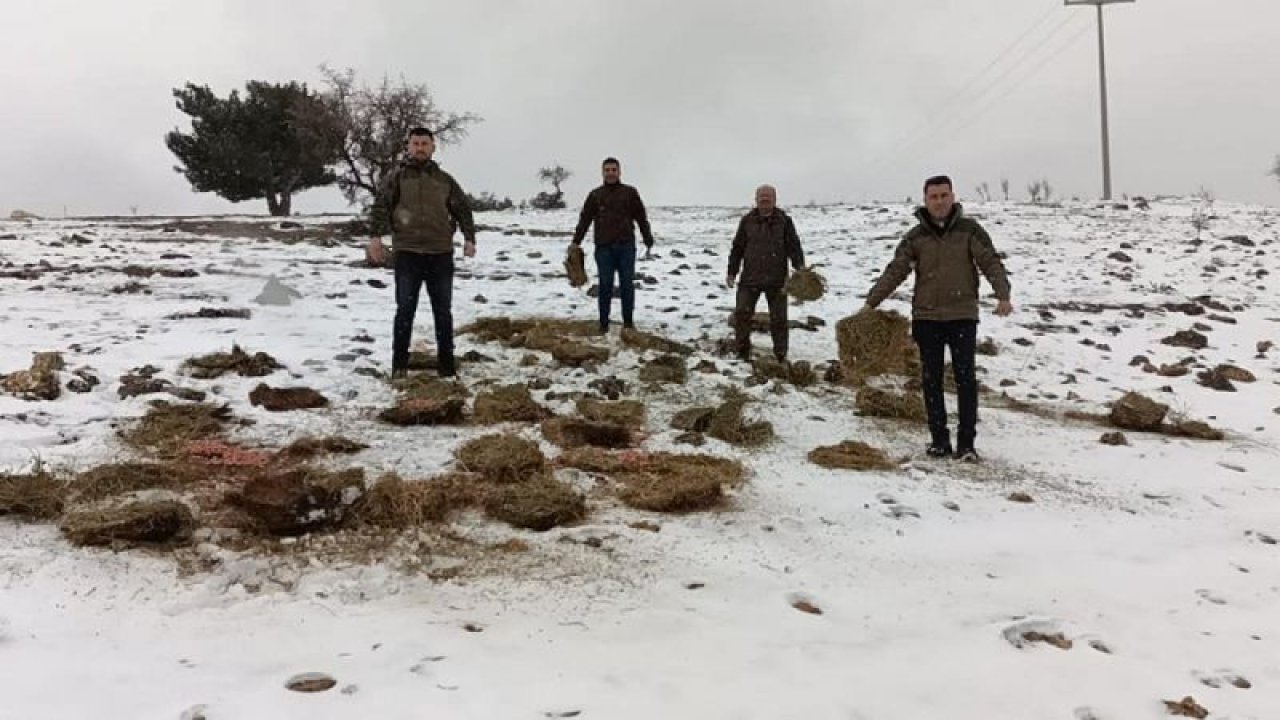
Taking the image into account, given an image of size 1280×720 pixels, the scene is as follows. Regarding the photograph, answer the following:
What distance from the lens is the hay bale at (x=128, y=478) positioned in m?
4.28

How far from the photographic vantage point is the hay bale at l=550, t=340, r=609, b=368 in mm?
7828

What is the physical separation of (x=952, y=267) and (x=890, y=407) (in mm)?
1376

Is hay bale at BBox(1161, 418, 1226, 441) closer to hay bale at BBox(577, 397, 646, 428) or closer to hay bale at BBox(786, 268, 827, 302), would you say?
hay bale at BBox(786, 268, 827, 302)

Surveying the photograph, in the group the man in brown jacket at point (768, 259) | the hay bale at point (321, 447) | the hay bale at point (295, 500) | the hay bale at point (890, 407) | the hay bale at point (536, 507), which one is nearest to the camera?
the hay bale at point (295, 500)

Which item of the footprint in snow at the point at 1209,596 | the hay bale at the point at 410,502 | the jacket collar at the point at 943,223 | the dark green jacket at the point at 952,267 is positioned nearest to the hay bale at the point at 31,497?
the hay bale at the point at 410,502

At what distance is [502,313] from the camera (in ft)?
34.0

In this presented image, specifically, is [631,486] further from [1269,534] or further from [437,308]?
[1269,534]

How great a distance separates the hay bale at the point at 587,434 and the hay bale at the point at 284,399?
66.7 inches

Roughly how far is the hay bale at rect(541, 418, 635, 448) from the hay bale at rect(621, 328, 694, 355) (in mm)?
2687

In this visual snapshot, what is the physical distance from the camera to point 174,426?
539 centimetres

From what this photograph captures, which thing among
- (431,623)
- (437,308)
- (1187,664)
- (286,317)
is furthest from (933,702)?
(286,317)

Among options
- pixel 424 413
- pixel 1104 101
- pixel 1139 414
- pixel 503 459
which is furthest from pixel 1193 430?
pixel 1104 101

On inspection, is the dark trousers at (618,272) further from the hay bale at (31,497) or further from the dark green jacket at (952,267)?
the hay bale at (31,497)

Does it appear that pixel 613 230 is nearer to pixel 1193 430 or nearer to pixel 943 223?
pixel 943 223
